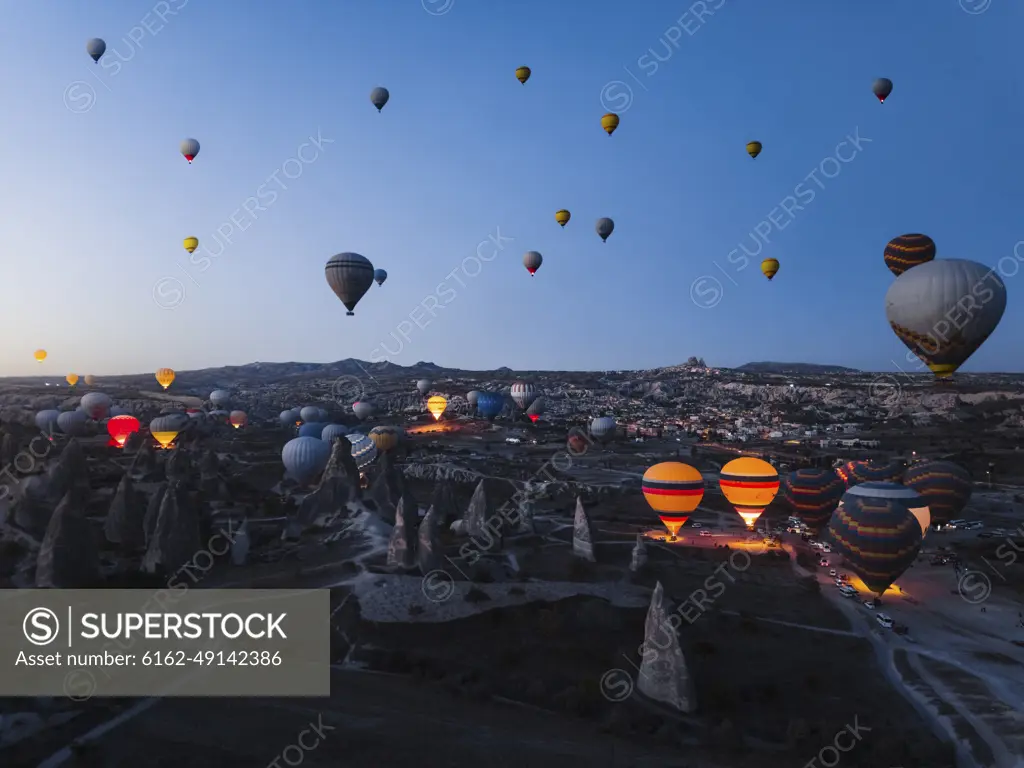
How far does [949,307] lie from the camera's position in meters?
33.1

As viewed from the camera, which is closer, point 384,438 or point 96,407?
point 384,438

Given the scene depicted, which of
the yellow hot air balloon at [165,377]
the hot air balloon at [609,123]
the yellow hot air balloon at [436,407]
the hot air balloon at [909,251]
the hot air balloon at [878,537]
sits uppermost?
the hot air balloon at [609,123]

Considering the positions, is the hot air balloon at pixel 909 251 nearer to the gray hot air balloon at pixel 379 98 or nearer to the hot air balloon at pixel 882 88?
the hot air balloon at pixel 882 88

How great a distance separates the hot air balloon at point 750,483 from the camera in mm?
44281

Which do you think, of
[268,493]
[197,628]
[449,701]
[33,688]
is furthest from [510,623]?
[268,493]

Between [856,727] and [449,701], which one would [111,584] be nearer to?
[449,701]

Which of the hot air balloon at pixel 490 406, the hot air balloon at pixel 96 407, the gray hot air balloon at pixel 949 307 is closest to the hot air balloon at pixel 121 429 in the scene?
the hot air balloon at pixel 96 407

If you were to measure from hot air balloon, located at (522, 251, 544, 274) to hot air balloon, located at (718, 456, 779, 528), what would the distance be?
45.4 meters

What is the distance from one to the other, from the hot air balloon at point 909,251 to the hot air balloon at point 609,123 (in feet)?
96.8

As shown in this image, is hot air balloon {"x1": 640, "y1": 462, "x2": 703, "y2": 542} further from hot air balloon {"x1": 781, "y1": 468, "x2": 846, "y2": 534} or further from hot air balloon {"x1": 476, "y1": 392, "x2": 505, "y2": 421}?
hot air balloon {"x1": 476, "y1": 392, "x2": 505, "y2": 421}

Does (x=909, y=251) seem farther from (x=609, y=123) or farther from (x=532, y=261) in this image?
(x=532, y=261)

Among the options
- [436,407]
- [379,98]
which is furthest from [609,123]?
[436,407]

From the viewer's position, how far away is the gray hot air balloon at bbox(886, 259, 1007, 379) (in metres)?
32.8

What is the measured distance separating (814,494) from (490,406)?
92.2 meters
